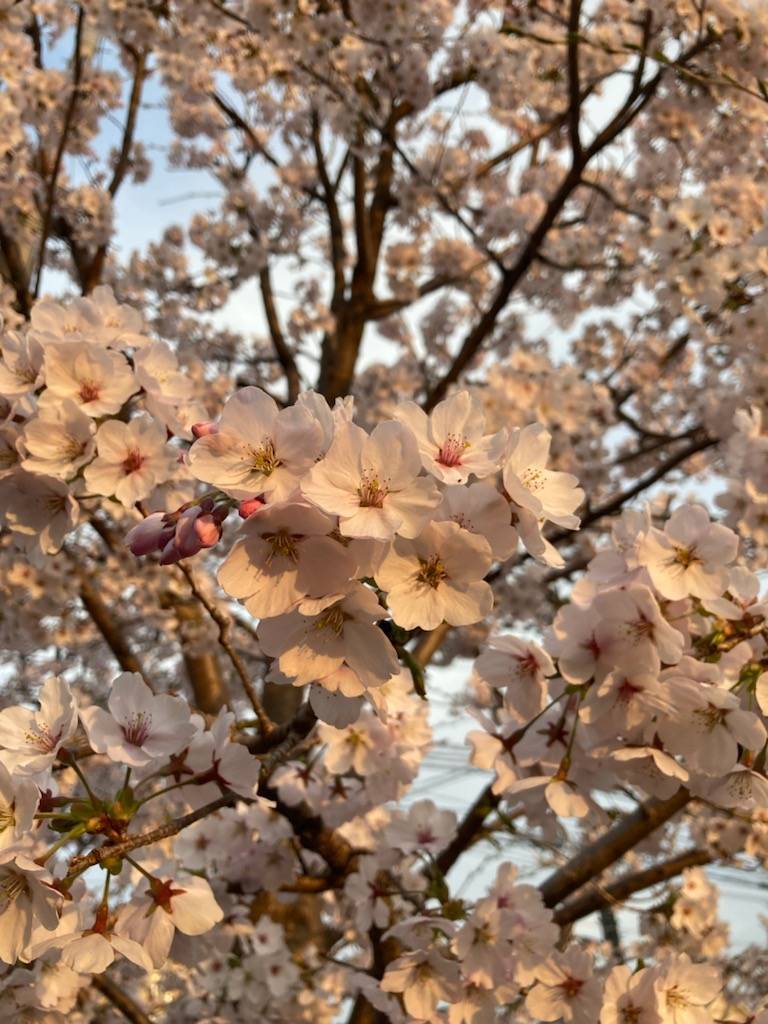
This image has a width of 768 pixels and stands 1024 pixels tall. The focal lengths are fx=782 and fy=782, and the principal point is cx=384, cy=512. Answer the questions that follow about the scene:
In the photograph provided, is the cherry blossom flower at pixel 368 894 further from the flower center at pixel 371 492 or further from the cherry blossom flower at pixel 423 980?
the flower center at pixel 371 492

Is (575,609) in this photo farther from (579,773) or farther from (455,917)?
(455,917)

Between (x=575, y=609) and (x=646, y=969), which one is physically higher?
(x=575, y=609)

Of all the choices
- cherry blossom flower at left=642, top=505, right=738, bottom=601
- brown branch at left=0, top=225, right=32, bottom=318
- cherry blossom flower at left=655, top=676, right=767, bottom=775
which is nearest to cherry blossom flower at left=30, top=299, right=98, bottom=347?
cherry blossom flower at left=642, top=505, right=738, bottom=601

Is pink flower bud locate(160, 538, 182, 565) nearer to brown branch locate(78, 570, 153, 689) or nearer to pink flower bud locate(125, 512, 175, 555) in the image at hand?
pink flower bud locate(125, 512, 175, 555)

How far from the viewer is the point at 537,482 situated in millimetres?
1112

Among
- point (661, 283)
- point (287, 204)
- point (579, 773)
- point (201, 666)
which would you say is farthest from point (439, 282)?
point (579, 773)

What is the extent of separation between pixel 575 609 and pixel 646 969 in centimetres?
67

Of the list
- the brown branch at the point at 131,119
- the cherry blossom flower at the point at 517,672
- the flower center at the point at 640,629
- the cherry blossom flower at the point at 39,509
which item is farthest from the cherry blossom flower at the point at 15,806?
the brown branch at the point at 131,119

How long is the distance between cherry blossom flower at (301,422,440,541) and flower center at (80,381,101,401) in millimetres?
630

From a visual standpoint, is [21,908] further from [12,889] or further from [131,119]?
[131,119]

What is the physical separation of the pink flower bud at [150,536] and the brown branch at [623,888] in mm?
1865

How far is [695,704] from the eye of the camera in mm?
1109

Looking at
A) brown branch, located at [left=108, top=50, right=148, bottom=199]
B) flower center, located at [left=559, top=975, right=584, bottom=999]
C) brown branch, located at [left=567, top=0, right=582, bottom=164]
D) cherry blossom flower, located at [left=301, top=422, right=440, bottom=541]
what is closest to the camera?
cherry blossom flower, located at [left=301, top=422, right=440, bottom=541]

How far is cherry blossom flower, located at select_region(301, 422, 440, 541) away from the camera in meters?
0.86
